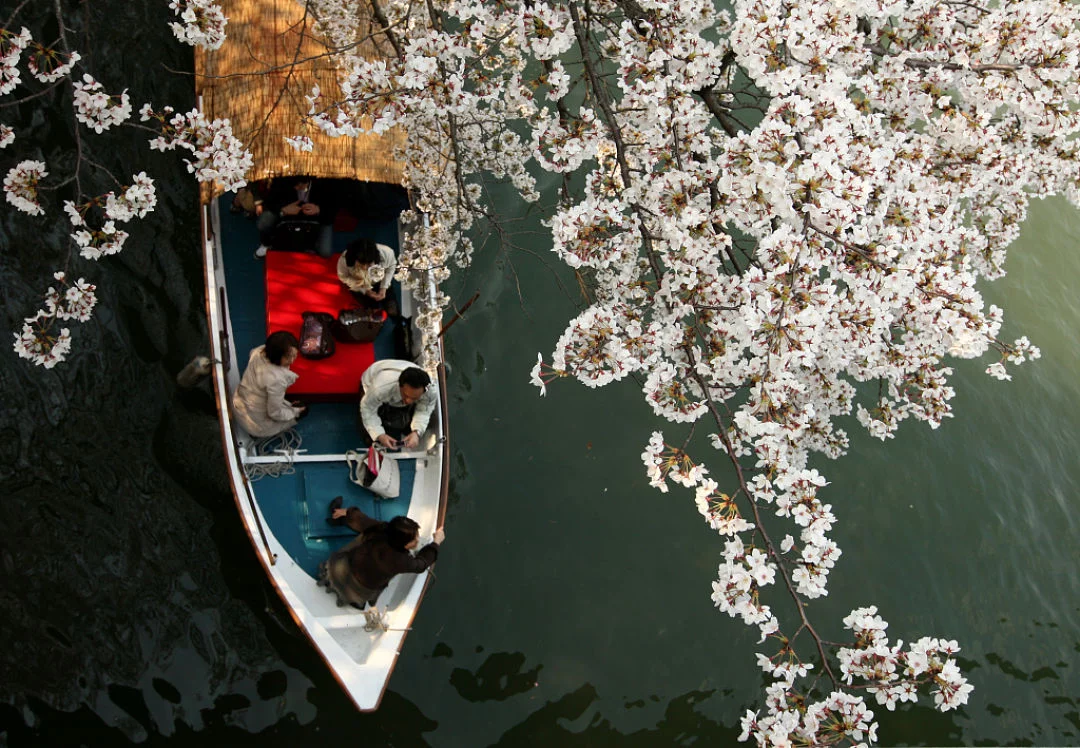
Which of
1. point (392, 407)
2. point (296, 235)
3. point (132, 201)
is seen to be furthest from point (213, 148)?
point (392, 407)

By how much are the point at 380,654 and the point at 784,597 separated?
4584 millimetres

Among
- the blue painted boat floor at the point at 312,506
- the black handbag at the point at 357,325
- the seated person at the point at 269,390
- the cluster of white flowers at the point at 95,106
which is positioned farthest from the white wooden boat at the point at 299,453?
the cluster of white flowers at the point at 95,106

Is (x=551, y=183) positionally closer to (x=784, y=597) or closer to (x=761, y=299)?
(x=784, y=597)

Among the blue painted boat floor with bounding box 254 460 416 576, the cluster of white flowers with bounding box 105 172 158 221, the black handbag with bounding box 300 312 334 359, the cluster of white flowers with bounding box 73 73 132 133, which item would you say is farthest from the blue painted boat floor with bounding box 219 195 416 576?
the cluster of white flowers with bounding box 73 73 132 133

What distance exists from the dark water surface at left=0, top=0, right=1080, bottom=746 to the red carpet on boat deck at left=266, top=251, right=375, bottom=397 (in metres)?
1.31

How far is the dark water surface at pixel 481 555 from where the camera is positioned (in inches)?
298

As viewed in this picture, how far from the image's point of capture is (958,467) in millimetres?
10805

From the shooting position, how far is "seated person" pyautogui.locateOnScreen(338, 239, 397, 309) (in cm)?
834

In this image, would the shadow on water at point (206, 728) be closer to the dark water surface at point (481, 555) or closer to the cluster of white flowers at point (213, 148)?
the dark water surface at point (481, 555)

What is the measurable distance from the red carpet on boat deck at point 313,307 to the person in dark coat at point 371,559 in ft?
4.78

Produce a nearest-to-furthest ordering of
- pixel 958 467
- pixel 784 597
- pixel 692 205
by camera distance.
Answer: pixel 692 205 < pixel 784 597 < pixel 958 467

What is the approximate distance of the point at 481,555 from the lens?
8.81 meters

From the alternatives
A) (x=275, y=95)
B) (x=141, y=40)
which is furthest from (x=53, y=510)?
(x=141, y=40)

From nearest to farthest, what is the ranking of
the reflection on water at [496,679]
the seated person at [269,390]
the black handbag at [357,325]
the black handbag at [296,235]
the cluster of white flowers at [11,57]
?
the cluster of white flowers at [11,57] < the seated person at [269,390] < the reflection on water at [496,679] < the black handbag at [357,325] < the black handbag at [296,235]
